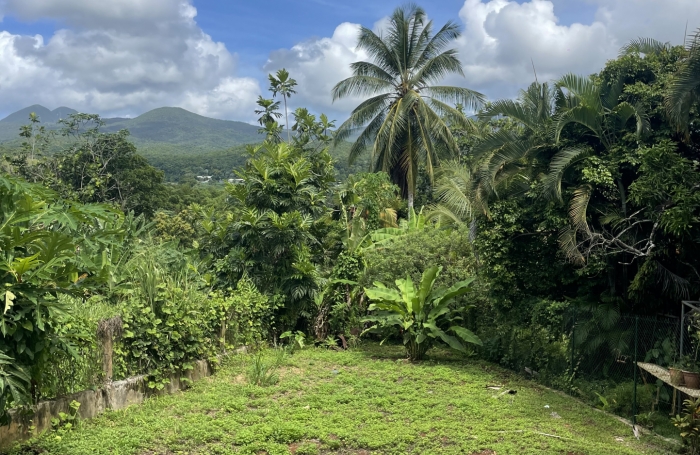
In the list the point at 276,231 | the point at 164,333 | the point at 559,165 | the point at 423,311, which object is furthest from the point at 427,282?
the point at 164,333

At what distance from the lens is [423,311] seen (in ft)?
34.5

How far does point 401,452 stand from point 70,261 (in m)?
3.82

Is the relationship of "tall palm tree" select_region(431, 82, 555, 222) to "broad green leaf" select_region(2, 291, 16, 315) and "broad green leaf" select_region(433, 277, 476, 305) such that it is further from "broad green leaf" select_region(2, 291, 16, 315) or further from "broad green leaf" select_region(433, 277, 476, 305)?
"broad green leaf" select_region(2, 291, 16, 315)

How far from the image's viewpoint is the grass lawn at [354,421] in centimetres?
580

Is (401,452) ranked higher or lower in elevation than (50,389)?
lower

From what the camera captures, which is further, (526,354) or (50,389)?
(526,354)

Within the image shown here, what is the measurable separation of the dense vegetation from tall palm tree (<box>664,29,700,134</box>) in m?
0.02

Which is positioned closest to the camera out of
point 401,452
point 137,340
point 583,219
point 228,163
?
point 401,452

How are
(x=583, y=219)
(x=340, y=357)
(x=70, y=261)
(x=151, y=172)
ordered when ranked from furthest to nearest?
(x=151, y=172)
(x=340, y=357)
(x=583, y=219)
(x=70, y=261)

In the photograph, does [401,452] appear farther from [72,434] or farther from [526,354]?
[526,354]

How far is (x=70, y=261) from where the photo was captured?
5.00m

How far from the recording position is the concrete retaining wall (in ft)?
17.9

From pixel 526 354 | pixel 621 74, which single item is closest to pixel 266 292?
pixel 526 354

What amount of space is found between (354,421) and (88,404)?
3143mm
